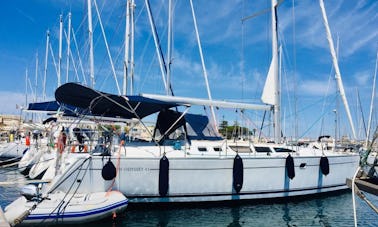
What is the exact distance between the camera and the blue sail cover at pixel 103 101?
31.0ft

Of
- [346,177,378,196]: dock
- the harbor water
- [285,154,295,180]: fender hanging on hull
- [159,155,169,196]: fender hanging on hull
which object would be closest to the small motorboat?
the harbor water

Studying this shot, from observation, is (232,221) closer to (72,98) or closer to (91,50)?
(72,98)

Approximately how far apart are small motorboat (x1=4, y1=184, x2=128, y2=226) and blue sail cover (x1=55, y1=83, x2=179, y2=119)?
264cm

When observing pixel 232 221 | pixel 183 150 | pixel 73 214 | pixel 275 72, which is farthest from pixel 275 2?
pixel 73 214

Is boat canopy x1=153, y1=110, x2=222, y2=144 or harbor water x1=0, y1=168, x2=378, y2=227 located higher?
boat canopy x1=153, y1=110, x2=222, y2=144

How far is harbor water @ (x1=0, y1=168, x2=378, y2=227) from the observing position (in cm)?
881

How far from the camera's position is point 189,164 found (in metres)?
9.85

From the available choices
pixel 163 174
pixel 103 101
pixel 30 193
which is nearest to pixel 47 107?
pixel 103 101

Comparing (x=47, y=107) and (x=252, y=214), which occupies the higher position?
(x=47, y=107)

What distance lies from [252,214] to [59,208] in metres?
5.72

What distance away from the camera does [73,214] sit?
7.62m

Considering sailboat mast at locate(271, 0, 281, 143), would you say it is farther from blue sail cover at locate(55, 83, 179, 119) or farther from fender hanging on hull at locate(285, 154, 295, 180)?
blue sail cover at locate(55, 83, 179, 119)

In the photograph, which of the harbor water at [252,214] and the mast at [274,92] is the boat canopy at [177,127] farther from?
the harbor water at [252,214]

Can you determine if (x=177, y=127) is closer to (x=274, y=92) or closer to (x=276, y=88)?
(x=274, y=92)
